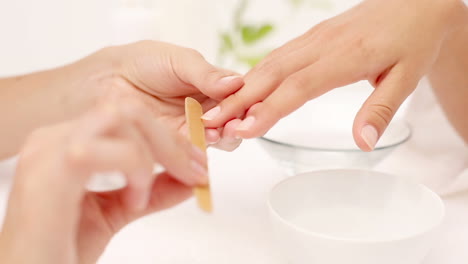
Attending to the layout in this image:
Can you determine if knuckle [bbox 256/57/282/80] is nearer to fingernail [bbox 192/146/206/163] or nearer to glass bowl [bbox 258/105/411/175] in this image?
glass bowl [bbox 258/105/411/175]

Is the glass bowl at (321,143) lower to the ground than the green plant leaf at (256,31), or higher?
lower

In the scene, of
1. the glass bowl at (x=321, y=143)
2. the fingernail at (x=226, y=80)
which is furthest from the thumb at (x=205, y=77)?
the glass bowl at (x=321, y=143)

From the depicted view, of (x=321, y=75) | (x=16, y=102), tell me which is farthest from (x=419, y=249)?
(x=16, y=102)

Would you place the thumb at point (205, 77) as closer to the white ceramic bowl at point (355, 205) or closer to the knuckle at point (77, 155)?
the white ceramic bowl at point (355, 205)

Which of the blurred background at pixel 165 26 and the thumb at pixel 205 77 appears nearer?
the thumb at pixel 205 77

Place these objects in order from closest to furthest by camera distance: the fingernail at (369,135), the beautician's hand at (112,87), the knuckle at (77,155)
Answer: the knuckle at (77,155) → the fingernail at (369,135) → the beautician's hand at (112,87)

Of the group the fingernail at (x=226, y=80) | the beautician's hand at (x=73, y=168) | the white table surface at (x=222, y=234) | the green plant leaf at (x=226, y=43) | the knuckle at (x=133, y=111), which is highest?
the knuckle at (x=133, y=111)

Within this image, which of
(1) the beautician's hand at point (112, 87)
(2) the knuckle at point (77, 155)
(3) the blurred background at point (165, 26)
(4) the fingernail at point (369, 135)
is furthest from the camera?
(3) the blurred background at point (165, 26)
